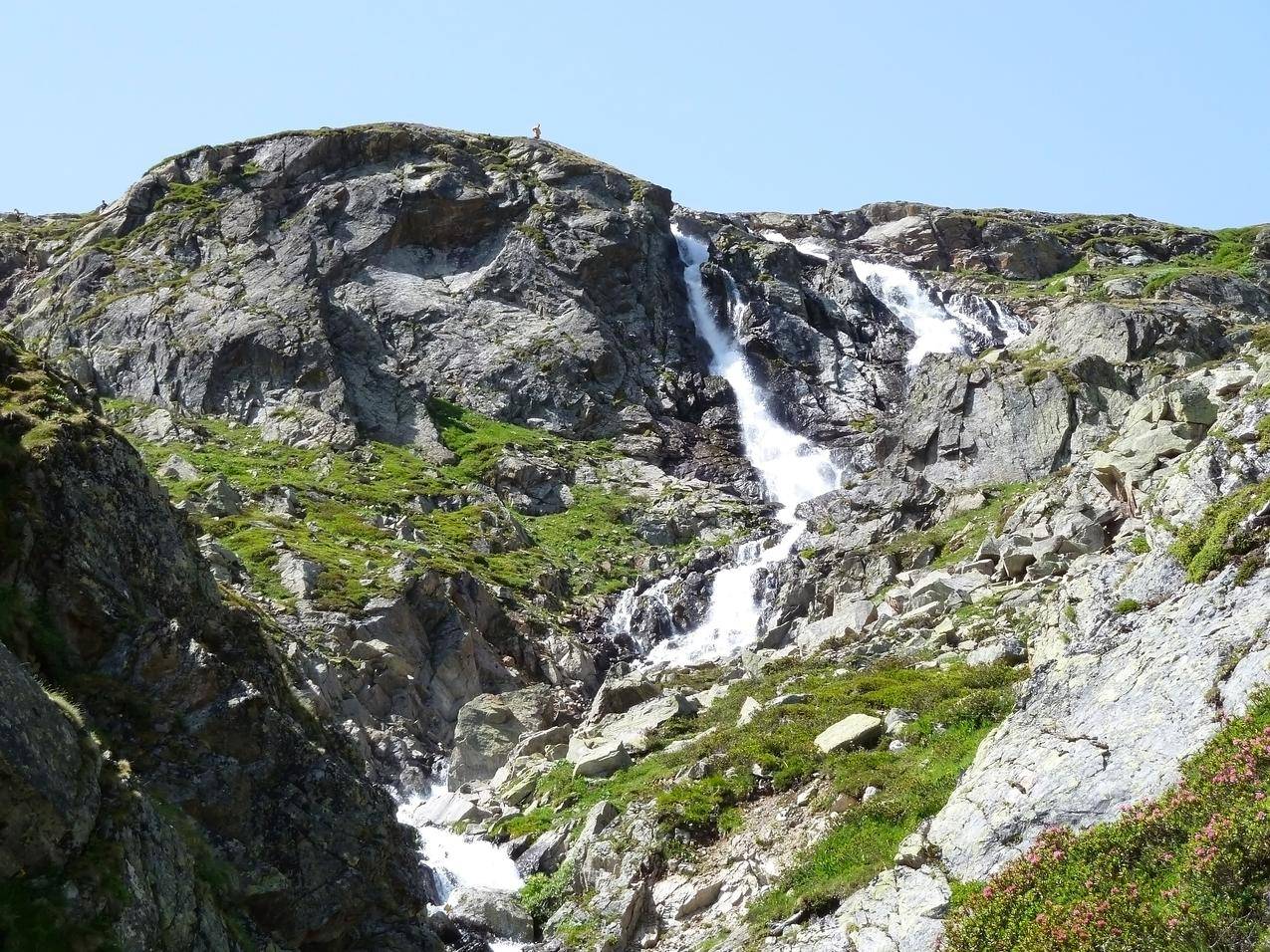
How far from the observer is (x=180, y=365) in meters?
82.9

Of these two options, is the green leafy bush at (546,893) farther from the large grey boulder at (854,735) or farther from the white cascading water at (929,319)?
the white cascading water at (929,319)

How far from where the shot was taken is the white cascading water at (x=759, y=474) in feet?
173

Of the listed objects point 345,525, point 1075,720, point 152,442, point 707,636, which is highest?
point 152,442

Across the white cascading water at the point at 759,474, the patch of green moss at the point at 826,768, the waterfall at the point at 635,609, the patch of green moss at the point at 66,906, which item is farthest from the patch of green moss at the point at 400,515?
the patch of green moss at the point at 66,906

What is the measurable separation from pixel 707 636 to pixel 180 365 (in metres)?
51.8

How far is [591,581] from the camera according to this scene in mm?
60875

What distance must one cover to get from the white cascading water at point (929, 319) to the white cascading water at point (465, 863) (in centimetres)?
7662

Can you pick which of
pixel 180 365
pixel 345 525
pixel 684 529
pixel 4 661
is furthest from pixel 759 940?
pixel 180 365

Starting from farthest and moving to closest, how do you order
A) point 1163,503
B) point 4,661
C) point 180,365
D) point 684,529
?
1. point 180,365
2. point 684,529
3. point 1163,503
4. point 4,661

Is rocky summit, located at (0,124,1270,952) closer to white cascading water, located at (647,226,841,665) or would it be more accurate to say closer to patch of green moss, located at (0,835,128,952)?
patch of green moss, located at (0,835,128,952)

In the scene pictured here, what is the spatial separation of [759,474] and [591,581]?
24826 mm

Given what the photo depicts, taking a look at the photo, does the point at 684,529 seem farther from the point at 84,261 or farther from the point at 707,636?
the point at 84,261

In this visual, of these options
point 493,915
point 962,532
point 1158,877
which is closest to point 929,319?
point 962,532

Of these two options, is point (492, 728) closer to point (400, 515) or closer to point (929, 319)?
point (400, 515)
